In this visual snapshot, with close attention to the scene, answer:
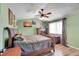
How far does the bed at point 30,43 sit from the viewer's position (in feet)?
6.50

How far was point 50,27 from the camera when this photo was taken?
209 cm

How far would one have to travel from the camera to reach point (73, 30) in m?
2.06

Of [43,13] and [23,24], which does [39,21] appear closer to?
[43,13]

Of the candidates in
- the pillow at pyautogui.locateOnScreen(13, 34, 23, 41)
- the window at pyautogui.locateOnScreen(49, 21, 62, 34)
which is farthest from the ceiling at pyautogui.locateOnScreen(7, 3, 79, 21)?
the pillow at pyautogui.locateOnScreen(13, 34, 23, 41)

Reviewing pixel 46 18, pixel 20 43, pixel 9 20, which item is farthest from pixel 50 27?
pixel 9 20

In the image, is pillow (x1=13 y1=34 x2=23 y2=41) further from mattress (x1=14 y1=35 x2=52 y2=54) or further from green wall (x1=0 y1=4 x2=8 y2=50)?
green wall (x1=0 y1=4 x2=8 y2=50)

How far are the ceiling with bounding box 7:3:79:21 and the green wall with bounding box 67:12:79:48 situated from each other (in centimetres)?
11

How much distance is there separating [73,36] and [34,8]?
812 mm

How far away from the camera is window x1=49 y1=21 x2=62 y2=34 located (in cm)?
207

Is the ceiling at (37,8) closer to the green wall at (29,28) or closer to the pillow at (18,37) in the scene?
the green wall at (29,28)

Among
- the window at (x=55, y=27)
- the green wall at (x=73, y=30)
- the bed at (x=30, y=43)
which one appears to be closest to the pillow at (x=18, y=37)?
the bed at (x=30, y=43)

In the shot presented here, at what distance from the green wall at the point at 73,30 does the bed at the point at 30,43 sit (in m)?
0.32

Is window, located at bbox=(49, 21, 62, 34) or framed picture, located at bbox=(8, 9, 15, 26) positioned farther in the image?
window, located at bbox=(49, 21, 62, 34)

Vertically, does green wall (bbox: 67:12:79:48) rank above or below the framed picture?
below
